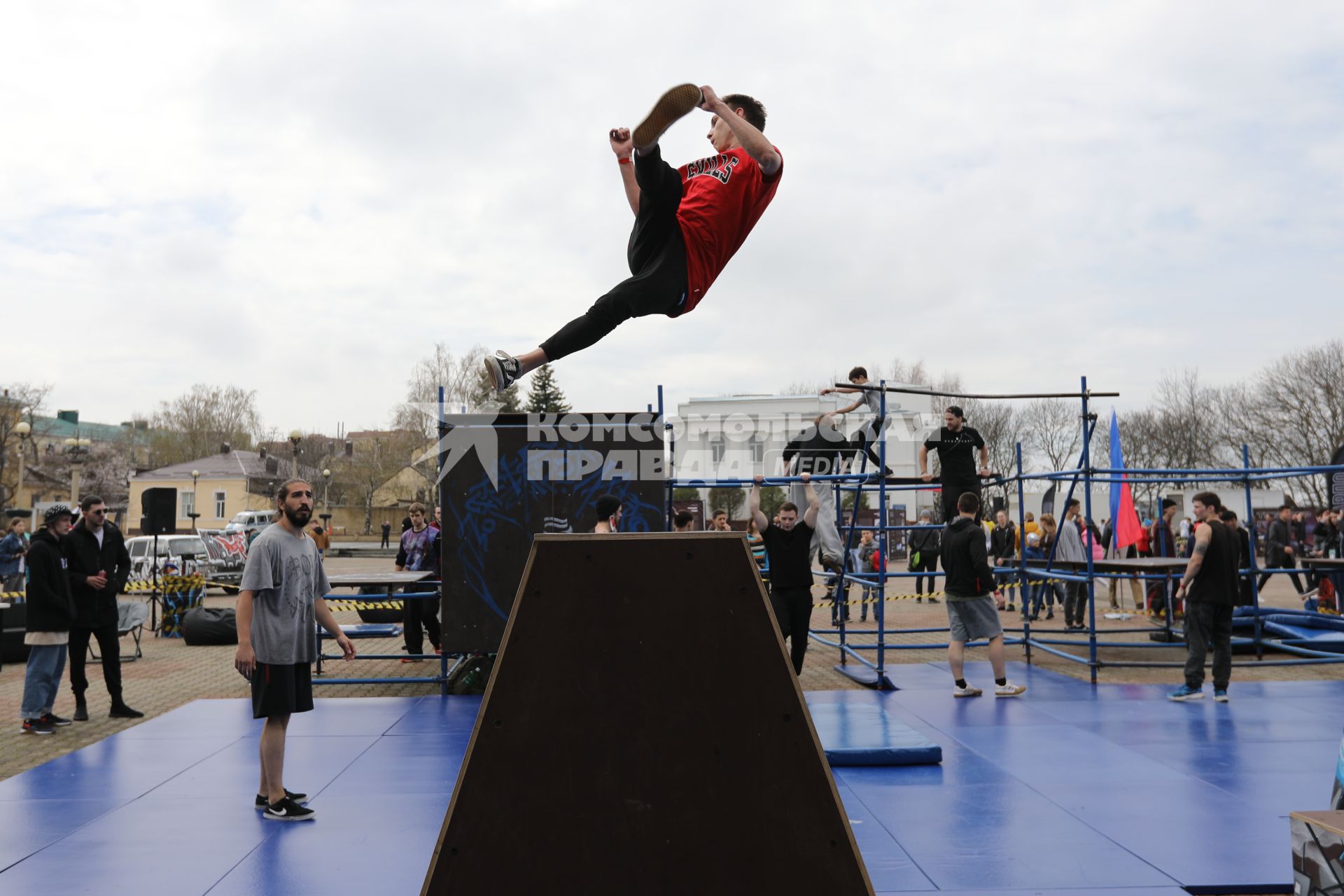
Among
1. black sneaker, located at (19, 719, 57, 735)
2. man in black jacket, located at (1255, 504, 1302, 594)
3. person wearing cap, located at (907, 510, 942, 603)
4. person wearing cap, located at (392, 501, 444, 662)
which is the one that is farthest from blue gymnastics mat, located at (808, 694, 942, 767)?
man in black jacket, located at (1255, 504, 1302, 594)

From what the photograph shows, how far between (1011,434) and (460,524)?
3951 centimetres

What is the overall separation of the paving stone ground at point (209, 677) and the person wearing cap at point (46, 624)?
0.68 ft

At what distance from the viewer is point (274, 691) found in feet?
17.3

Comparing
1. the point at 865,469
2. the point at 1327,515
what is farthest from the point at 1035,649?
the point at 1327,515

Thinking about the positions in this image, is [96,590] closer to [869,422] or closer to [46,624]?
[46,624]

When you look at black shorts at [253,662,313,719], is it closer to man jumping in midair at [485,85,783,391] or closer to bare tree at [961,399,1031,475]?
man jumping in midair at [485,85,783,391]

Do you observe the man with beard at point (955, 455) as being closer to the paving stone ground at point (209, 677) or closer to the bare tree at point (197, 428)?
the paving stone ground at point (209, 677)

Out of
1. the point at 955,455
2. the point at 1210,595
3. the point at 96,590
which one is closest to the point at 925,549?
the point at 955,455

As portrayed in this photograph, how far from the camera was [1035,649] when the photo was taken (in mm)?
13414

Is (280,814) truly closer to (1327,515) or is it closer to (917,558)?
(917,558)

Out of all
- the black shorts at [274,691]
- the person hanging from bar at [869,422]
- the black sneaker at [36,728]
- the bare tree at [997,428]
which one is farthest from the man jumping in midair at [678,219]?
the bare tree at [997,428]

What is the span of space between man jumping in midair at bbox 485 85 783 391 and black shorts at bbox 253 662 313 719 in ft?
9.97

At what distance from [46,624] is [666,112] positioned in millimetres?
7551

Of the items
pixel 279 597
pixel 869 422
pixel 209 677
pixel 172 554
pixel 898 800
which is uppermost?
pixel 869 422
